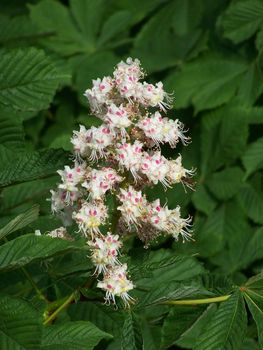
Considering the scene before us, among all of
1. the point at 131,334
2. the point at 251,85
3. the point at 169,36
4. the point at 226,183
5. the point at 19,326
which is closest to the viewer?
the point at 19,326

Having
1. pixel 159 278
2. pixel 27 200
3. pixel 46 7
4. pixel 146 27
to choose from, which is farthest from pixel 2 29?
pixel 159 278

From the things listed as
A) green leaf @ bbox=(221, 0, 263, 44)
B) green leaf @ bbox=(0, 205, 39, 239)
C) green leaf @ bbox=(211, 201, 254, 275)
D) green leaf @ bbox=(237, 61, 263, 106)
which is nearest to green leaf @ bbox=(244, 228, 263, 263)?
green leaf @ bbox=(211, 201, 254, 275)

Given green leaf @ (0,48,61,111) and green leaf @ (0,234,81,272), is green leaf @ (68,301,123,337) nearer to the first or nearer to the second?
green leaf @ (0,234,81,272)

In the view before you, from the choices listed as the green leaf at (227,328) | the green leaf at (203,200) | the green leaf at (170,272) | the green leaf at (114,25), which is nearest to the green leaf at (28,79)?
the green leaf at (170,272)

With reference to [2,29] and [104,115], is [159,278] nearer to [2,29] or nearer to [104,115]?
[104,115]

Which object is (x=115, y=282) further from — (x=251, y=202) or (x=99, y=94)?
(x=251, y=202)

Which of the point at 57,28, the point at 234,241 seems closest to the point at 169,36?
the point at 57,28
